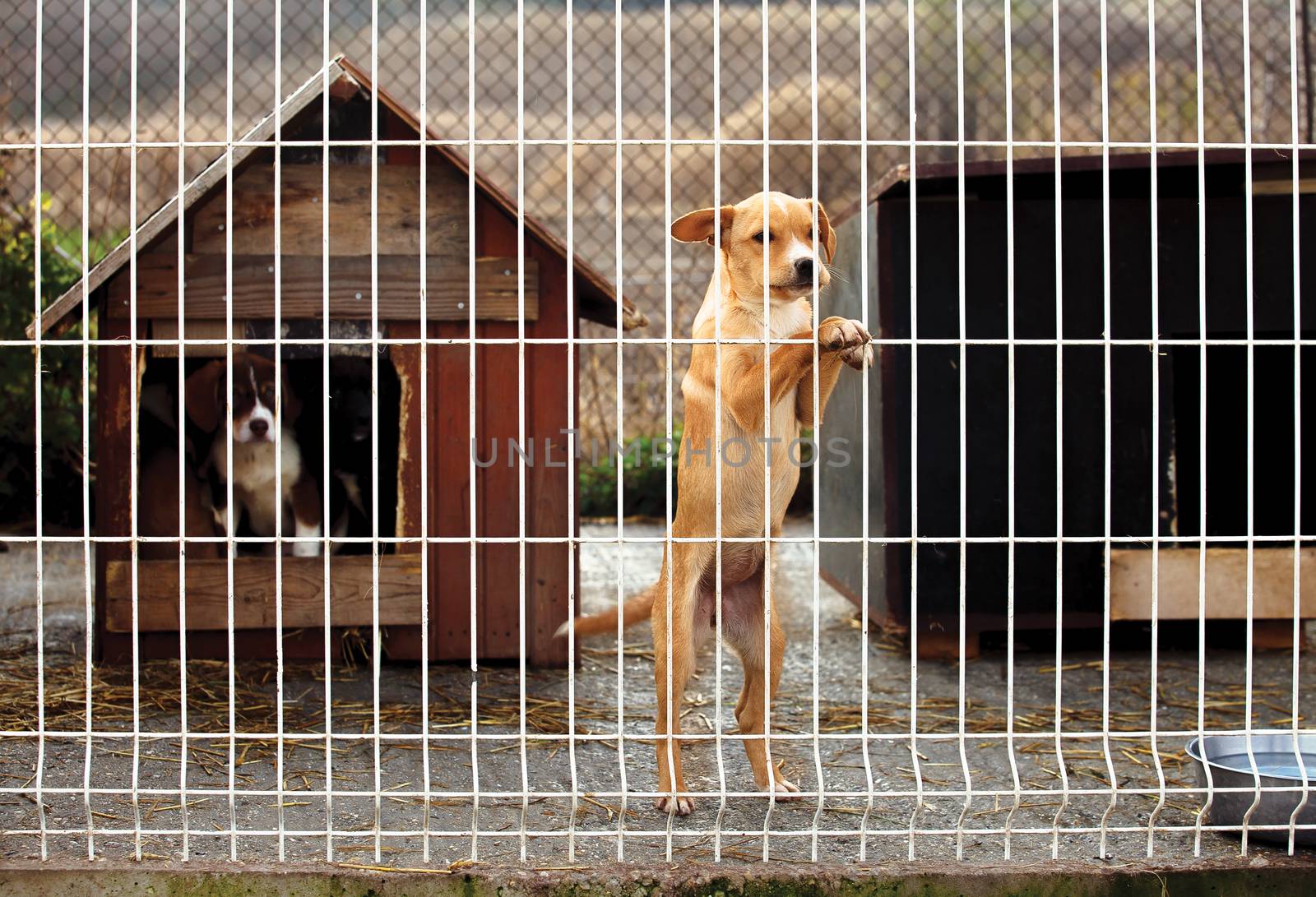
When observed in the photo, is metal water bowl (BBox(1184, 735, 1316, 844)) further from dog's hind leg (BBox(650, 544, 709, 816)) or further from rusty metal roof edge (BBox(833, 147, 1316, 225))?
rusty metal roof edge (BBox(833, 147, 1316, 225))

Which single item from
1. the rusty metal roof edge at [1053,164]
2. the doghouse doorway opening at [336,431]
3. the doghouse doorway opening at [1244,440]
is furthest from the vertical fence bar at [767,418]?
the doghouse doorway opening at [1244,440]

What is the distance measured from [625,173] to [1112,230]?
612cm

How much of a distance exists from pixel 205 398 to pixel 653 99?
6948 millimetres

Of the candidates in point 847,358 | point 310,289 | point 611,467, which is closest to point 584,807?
point 847,358

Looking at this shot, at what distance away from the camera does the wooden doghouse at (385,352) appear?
179 inches

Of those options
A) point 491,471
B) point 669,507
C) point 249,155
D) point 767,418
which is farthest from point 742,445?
point 249,155

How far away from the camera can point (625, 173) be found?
10.5 m

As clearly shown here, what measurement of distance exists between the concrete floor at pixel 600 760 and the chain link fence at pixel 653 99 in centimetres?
310

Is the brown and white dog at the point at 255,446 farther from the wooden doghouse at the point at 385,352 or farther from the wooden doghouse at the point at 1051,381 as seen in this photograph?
the wooden doghouse at the point at 1051,381

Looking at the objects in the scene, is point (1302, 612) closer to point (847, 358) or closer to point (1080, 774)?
point (1080, 774)

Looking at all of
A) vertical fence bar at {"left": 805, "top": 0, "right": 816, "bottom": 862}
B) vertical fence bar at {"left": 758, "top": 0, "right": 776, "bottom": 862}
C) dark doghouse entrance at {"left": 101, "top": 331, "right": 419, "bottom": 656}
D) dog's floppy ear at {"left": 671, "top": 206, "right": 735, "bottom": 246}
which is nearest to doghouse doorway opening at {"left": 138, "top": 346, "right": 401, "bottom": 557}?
dark doghouse entrance at {"left": 101, "top": 331, "right": 419, "bottom": 656}

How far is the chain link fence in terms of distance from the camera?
805cm

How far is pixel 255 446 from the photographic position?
532cm

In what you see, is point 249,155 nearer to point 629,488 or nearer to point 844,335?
point 844,335
